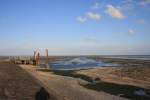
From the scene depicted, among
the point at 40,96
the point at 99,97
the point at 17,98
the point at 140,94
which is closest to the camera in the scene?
the point at 17,98

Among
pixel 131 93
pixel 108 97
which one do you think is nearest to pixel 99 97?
pixel 108 97

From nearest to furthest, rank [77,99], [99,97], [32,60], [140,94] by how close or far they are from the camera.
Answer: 1. [77,99]
2. [99,97]
3. [140,94]
4. [32,60]

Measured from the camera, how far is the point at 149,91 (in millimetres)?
20828

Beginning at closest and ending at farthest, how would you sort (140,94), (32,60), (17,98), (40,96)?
1. (17,98)
2. (40,96)
3. (140,94)
4. (32,60)

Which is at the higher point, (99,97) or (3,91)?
(3,91)

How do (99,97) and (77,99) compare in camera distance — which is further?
(99,97)

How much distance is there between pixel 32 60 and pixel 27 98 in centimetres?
5158

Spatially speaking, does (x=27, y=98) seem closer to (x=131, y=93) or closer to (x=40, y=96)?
(x=40, y=96)

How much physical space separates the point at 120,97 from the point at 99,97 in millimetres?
1598

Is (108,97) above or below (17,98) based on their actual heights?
below

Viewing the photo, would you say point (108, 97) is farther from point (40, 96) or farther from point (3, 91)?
point (3, 91)

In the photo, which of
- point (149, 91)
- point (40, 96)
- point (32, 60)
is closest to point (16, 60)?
point (32, 60)

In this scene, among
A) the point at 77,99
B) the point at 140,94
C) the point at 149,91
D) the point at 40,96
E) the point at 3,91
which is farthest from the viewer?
the point at 149,91

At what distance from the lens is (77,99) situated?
653 inches
